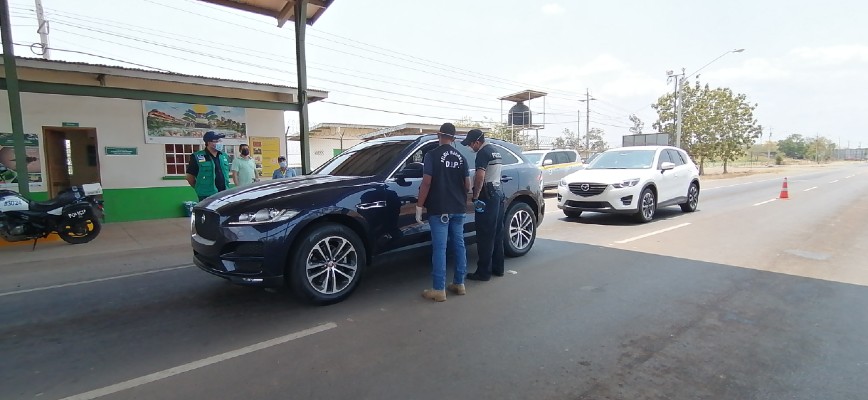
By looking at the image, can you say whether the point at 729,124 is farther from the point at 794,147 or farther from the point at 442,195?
the point at 794,147

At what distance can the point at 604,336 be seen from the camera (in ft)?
11.6

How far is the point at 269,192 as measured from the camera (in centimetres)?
423

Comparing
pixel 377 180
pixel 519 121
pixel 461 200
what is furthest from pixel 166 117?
pixel 519 121

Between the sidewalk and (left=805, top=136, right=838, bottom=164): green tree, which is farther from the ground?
(left=805, top=136, right=838, bottom=164): green tree

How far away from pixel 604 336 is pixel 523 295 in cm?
110

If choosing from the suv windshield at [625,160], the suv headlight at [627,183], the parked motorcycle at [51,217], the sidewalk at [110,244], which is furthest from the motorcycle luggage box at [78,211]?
the suv windshield at [625,160]

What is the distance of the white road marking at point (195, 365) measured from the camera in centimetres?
277

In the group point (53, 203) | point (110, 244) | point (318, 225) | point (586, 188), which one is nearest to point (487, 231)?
point (318, 225)

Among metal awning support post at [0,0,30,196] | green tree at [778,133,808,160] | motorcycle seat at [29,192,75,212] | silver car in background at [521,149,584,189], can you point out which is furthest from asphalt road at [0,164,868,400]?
green tree at [778,133,808,160]

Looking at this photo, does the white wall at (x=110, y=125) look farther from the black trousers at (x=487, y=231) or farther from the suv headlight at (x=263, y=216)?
the black trousers at (x=487, y=231)

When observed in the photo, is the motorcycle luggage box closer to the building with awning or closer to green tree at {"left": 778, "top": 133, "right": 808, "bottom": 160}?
the building with awning

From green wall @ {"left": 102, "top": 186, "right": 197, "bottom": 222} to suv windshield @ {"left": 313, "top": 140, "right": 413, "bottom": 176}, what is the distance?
7619 millimetres

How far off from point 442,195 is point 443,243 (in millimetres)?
Answer: 494

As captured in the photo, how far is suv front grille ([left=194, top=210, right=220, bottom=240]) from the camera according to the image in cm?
408
